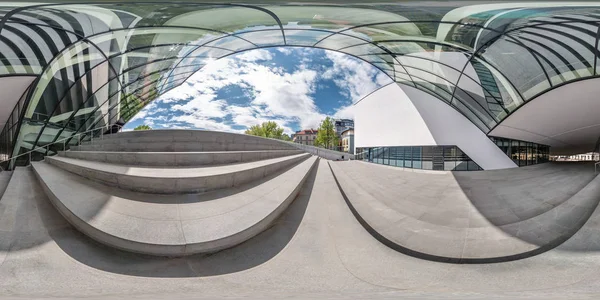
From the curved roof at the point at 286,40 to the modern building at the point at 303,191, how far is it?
71mm

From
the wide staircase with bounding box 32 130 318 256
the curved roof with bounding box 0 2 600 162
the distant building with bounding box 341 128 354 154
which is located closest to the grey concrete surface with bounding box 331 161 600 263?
the wide staircase with bounding box 32 130 318 256

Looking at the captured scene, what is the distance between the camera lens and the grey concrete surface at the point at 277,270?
254 centimetres

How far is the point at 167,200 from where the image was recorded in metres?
3.63

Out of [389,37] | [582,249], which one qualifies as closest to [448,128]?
[389,37]

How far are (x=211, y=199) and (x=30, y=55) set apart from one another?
8172 millimetres

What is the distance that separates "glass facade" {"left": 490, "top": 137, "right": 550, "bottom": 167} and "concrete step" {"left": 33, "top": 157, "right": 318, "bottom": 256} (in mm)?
11369

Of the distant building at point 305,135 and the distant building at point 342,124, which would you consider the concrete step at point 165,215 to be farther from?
the distant building at point 342,124

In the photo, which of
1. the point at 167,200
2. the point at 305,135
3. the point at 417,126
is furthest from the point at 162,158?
the point at 305,135

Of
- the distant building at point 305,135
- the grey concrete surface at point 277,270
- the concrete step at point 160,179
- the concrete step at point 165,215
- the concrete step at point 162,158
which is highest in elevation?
the distant building at point 305,135

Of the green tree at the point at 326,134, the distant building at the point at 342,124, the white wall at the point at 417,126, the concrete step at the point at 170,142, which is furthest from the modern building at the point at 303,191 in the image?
the distant building at the point at 342,124

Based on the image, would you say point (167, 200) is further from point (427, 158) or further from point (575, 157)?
point (575, 157)

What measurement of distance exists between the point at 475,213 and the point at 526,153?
8328mm

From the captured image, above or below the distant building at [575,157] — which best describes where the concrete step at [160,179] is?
below

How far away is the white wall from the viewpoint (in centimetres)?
1123
